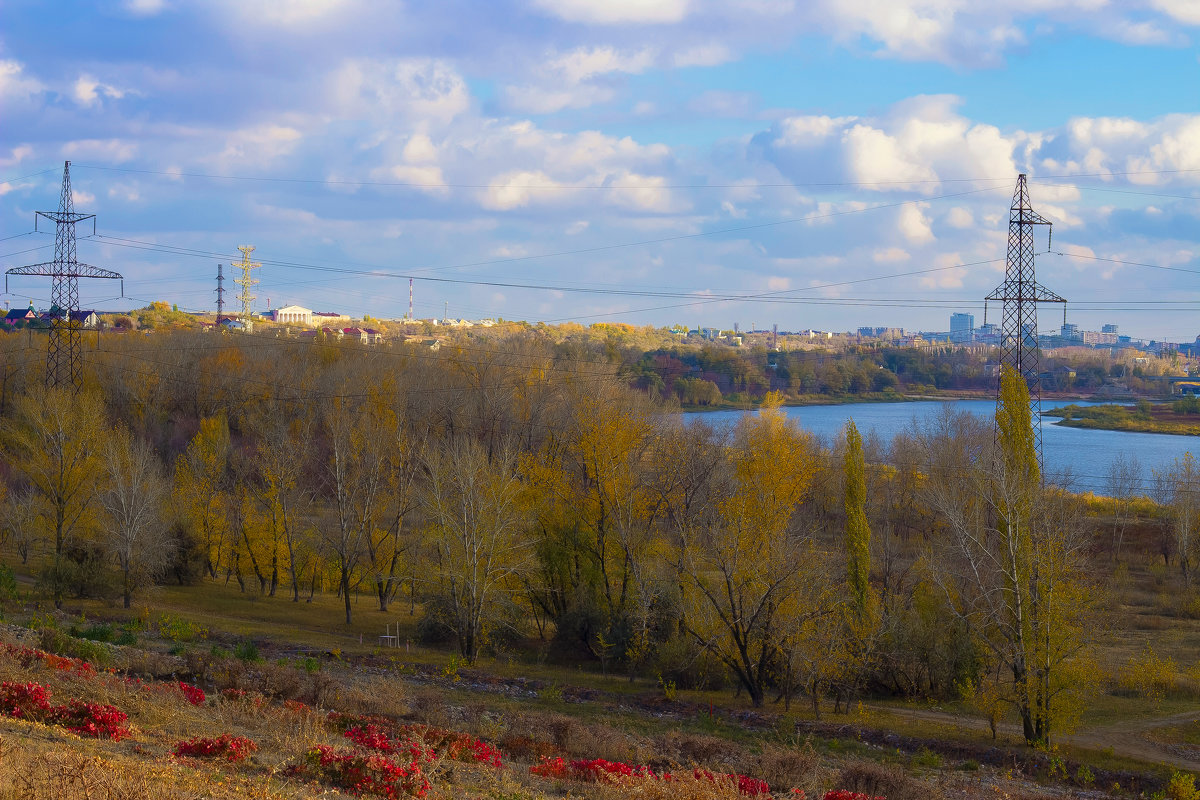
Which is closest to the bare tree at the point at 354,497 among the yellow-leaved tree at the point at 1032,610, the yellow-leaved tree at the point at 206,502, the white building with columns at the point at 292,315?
the yellow-leaved tree at the point at 206,502

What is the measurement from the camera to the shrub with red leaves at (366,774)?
31.5 ft

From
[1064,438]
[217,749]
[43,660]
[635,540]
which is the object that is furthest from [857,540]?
[1064,438]

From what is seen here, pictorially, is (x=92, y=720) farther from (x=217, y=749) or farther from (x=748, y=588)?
(x=748, y=588)

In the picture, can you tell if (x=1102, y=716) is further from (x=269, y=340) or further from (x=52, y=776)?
(x=269, y=340)

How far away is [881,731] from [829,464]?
34594 mm

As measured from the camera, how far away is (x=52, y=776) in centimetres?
761

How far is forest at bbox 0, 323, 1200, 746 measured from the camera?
22.2m

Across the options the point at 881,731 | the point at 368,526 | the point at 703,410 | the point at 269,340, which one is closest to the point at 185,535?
the point at 368,526

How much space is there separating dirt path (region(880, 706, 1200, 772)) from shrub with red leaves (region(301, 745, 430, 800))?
1671 cm

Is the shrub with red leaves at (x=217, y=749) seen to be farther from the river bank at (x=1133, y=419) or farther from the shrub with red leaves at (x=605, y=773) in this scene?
the river bank at (x=1133, y=419)

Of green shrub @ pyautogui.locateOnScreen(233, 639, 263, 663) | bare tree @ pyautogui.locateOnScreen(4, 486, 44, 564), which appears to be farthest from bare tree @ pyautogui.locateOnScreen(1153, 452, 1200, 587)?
bare tree @ pyautogui.locateOnScreen(4, 486, 44, 564)

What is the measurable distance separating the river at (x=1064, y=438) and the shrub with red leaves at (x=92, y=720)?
172 feet

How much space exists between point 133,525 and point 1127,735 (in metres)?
30.7

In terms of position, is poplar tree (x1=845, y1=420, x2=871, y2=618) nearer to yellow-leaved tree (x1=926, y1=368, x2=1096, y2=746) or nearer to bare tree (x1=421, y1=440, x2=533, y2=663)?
yellow-leaved tree (x1=926, y1=368, x2=1096, y2=746)
